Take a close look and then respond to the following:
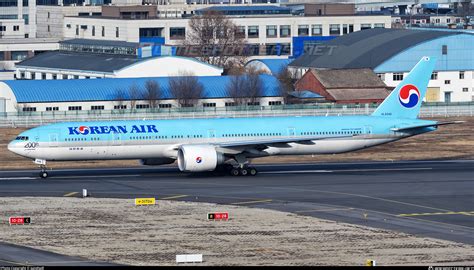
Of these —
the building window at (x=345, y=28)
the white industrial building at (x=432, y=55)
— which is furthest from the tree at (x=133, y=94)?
the building window at (x=345, y=28)

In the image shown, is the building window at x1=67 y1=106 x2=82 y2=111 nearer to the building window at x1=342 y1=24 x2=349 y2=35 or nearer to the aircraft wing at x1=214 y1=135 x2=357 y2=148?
the aircraft wing at x1=214 y1=135 x2=357 y2=148

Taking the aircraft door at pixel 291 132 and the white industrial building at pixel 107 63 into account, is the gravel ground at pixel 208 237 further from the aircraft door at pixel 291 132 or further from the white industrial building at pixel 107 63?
the white industrial building at pixel 107 63

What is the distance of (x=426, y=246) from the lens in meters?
46.6

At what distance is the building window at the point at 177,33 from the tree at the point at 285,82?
32424 mm

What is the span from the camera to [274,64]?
486 feet

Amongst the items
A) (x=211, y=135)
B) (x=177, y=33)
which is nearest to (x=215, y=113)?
(x=211, y=135)

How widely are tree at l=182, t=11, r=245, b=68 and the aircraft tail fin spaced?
81317 mm

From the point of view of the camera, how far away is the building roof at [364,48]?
437 feet

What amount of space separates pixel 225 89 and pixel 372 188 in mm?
60046

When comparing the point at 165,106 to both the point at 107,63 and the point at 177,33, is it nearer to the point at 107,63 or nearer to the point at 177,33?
the point at 107,63

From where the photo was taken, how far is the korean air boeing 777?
229 feet

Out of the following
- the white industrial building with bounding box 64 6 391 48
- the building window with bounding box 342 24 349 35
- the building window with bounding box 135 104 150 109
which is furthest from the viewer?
the building window with bounding box 342 24 349 35

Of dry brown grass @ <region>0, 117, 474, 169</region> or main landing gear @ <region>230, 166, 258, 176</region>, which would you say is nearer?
main landing gear @ <region>230, 166, 258, 176</region>

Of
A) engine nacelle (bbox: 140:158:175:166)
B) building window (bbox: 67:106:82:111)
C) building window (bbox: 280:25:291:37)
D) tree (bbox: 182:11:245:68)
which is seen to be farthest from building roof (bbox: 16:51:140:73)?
engine nacelle (bbox: 140:158:175:166)
